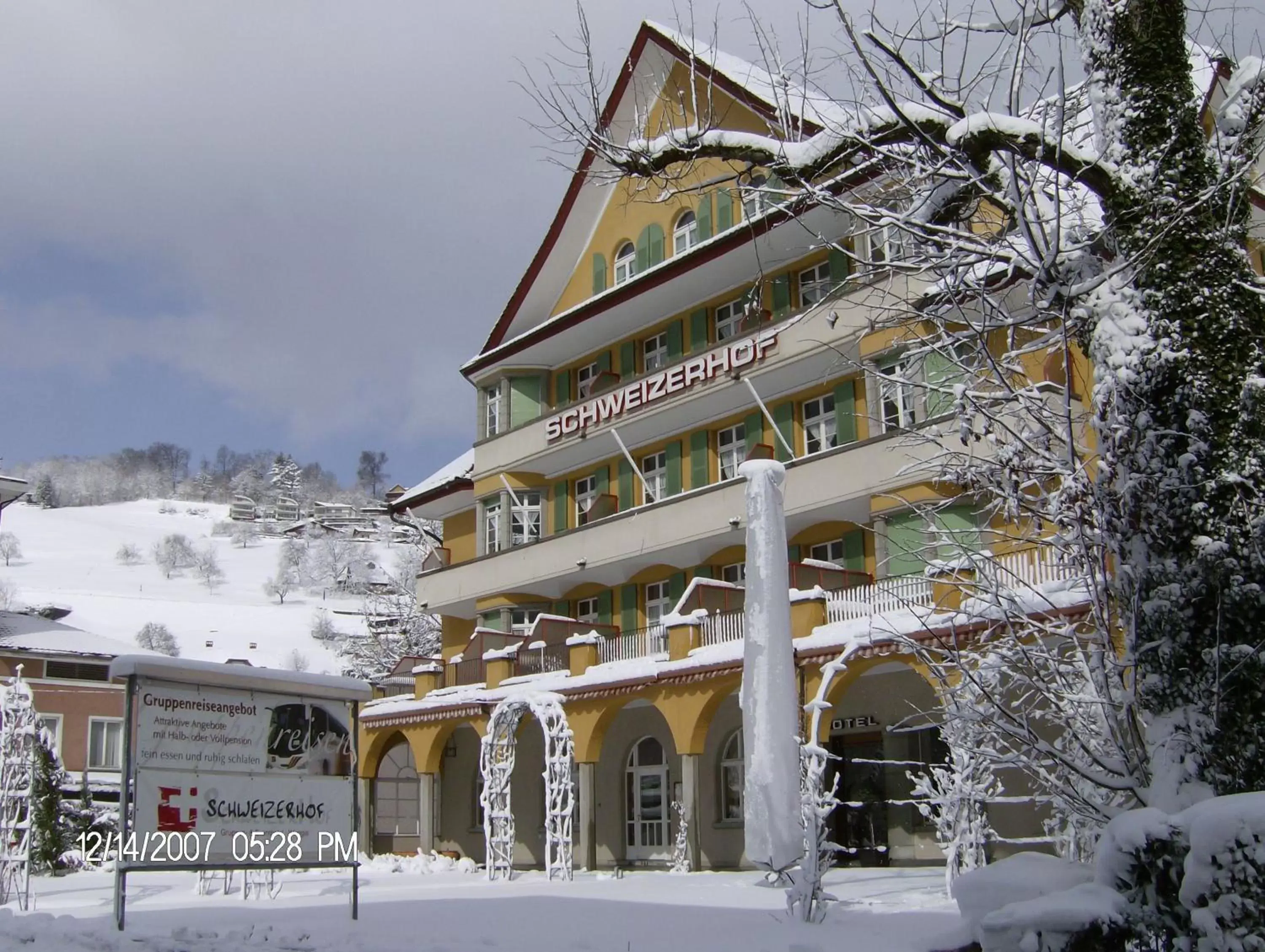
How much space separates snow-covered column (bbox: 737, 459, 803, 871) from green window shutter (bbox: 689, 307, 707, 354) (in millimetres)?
14635

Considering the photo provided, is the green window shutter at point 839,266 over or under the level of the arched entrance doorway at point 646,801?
over

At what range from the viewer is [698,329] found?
28188mm

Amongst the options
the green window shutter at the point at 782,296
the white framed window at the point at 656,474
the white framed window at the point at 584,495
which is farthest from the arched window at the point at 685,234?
the white framed window at the point at 584,495

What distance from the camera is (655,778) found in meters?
26.8

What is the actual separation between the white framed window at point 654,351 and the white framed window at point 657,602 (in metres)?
4.68

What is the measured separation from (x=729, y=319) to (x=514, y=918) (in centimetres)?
1697

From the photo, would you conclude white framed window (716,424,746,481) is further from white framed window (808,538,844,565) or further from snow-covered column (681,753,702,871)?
snow-covered column (681,753,702,871)

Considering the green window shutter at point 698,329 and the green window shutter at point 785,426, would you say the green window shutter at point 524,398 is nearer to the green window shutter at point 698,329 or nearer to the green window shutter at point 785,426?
the green window shutter at point 698,329

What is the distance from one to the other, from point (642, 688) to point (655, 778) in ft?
14.6

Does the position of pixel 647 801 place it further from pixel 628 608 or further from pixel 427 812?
pixel 427 812

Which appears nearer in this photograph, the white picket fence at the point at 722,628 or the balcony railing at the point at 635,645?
the white picket fence at the point at 722,628

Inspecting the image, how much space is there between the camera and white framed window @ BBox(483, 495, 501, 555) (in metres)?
31.8

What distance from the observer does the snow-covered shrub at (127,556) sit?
144 metres

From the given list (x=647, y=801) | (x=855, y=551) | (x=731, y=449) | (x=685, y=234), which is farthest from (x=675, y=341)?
(x=647, y=801)
